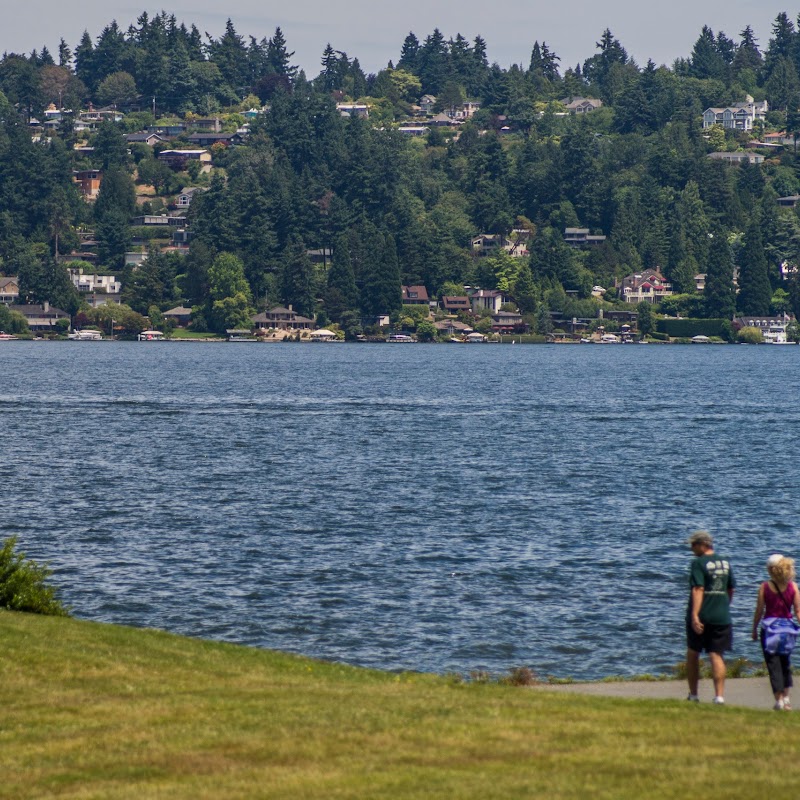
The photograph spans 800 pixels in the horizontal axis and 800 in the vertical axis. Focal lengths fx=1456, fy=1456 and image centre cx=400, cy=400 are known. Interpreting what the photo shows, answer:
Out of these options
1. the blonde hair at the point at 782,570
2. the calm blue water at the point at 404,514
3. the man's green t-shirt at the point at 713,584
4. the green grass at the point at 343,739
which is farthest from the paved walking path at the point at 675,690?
the calm blue water at the point at 404,514

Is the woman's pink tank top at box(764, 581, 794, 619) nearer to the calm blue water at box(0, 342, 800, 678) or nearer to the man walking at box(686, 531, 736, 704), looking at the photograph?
the man walking at box(686, 531, 736, 704)

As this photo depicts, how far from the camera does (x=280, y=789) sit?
1305cm

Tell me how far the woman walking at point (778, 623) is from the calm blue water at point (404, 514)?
29.3 ft

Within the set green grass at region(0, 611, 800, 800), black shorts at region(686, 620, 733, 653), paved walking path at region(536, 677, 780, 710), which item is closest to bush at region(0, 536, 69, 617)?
green grass at region(0, 611, 800, 800)

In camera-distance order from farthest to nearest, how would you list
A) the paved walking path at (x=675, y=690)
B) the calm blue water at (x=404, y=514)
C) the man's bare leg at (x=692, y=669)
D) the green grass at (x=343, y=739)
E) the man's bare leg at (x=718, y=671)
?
the calm blue water at (x=404, y=514) → the paved walking path at (x=675, y=690) → the man's bare leg at (x=692, y=669) → the man's bare leg at (x=718, y=671) → the green grass at (x=343, y=739)

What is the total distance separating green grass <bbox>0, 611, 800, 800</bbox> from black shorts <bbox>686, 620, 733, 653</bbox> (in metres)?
0.80

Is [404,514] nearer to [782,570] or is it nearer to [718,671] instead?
[718,671]

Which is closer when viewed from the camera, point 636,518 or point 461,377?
point 636,518

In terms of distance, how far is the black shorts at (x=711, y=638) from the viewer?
18125 millimetres

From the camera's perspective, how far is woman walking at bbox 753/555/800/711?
17.9 metres

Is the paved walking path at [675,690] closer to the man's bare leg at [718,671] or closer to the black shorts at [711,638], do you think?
the man's bare leg at [718,671]

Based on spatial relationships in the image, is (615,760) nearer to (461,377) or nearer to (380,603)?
(380,603)

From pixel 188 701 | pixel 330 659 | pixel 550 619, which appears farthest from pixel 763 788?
pixel 550 619

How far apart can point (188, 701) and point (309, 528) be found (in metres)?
28.0
